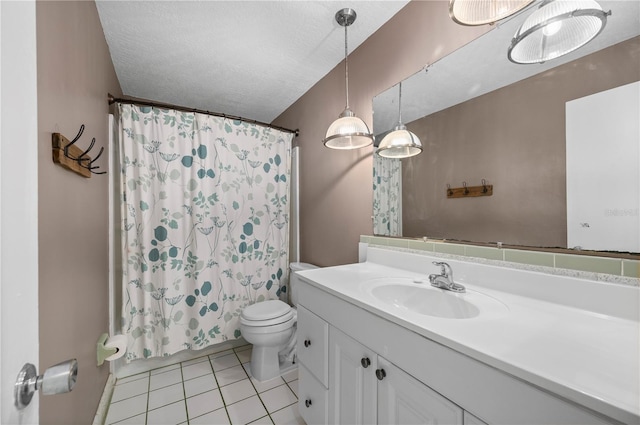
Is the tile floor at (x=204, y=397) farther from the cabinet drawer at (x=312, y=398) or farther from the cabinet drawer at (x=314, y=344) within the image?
the cabinet drawer at (x=314, y=344)

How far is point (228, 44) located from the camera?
5.50 feet

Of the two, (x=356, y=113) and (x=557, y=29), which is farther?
(x=356, y=113)

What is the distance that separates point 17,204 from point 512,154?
1.39m

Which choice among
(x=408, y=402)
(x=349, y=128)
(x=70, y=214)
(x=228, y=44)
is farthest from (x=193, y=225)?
(x=408, y=402)

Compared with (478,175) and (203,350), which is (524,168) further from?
(203,350)

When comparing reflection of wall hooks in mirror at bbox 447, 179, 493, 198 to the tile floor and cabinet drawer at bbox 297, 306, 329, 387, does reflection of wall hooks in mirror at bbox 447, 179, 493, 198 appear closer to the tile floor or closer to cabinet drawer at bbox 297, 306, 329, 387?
cabinet drawer at bbox 297, 306, 329, 387

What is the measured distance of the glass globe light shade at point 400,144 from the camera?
4.50ft

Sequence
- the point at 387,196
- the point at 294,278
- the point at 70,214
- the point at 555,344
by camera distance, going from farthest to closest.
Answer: the point at 294,278, the point at 387,196, the point at 70,214, the point at 555,344

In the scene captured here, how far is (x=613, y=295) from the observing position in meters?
0.76

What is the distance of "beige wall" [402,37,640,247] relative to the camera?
839 millimetres

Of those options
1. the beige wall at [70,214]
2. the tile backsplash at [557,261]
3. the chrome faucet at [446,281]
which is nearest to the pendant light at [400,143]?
the tile backsplash at [557,261]

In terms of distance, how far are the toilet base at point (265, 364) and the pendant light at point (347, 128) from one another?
A: 4.94 feet

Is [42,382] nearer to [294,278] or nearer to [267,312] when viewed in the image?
[267,312]

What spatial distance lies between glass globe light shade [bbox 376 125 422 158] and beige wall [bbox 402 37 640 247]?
0.14 ft
